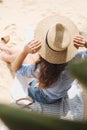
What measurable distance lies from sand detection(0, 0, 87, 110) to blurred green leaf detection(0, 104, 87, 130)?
143 inches

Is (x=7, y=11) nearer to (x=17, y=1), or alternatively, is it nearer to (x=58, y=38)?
(x=17, y=1)

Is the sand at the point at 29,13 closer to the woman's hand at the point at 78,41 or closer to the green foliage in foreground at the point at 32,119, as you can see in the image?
the woman's hand at the point at 78,41

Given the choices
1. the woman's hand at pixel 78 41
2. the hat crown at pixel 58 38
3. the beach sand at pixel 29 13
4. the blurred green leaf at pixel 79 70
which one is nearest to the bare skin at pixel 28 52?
the woman's hand at pixel 78 41

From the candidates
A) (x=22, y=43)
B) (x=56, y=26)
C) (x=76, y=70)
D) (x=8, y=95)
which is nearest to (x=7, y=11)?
(x=22, y=43)

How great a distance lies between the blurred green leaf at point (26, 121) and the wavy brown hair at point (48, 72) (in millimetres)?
2478

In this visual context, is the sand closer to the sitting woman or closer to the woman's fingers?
the sitting woman

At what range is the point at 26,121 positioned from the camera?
1.09 ft

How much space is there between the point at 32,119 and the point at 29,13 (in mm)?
4287

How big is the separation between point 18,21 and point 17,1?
519 millimetres

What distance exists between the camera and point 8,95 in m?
3.35

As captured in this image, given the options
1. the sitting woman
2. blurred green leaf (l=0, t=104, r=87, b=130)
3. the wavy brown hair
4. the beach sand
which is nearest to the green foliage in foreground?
blurred green leaf (l=0, t=104, r=87, b=130)

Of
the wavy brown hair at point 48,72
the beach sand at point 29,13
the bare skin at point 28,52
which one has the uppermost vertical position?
the beach sand at point 29,13

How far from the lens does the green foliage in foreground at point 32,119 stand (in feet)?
1.08

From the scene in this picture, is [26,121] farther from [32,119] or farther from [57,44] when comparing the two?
[57,44]
